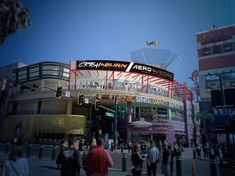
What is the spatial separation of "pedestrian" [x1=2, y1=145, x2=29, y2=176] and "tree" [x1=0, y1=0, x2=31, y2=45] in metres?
12.1

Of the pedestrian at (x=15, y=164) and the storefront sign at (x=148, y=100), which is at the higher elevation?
the storefront sign at (x=148, y=100)

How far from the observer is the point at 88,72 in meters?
52.3

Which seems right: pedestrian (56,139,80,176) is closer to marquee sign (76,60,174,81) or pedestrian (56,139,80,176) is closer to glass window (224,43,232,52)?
marquee sign (76,60,174,81)

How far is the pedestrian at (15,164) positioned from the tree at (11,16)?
12.1 meters

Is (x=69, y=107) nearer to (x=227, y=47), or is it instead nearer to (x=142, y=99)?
(x=142, y=99)

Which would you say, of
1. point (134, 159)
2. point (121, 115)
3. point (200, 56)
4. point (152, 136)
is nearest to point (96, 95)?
point (121, 115)

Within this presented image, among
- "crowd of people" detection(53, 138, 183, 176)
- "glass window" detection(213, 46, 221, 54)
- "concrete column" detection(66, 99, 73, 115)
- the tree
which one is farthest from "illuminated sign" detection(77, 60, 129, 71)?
"glass window" detection(213, 46, 221, 54)

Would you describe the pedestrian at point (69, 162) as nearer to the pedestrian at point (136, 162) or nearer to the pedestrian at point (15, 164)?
the pedestrian at point (15, 164)

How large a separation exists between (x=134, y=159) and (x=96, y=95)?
3084 cm

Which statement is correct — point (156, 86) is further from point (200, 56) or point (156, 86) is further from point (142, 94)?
point (200, 56)

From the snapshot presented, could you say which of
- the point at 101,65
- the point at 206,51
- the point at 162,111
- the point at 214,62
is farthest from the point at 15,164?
the point at 206,51

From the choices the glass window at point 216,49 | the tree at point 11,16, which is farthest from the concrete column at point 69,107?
the glass window at point 216,49

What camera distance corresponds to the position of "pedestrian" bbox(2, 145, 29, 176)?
416cm

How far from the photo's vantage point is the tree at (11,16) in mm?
14249
